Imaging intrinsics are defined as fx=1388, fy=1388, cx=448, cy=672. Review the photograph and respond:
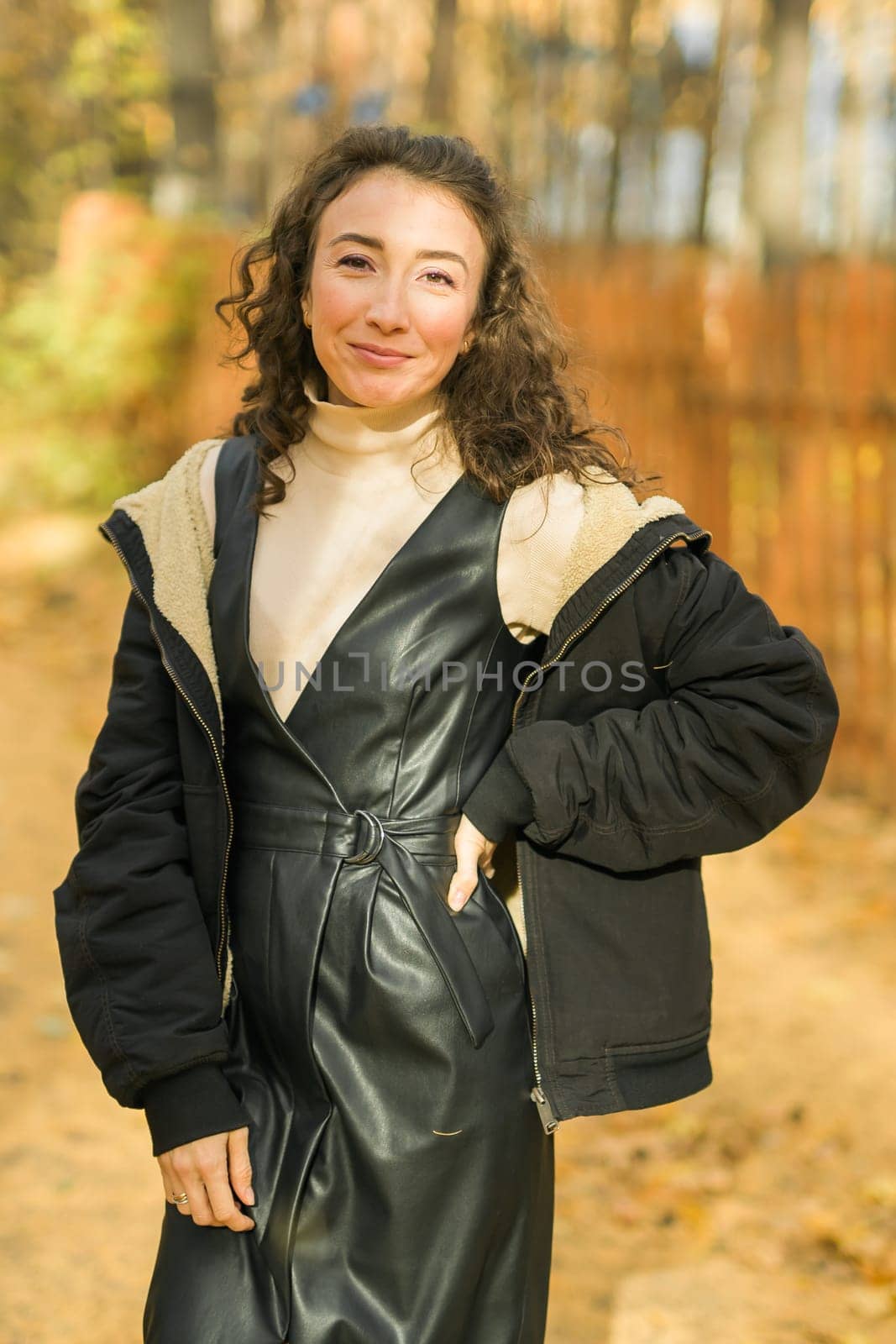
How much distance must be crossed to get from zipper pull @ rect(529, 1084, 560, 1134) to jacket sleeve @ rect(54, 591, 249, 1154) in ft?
1.34

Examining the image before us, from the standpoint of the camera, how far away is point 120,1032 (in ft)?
6.23

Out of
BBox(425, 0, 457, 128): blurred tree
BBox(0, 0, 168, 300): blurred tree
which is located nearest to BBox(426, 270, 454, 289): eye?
BBox(425, 0, 457, 128): blurred tree

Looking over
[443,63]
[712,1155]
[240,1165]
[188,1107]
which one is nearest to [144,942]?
[188,1107]

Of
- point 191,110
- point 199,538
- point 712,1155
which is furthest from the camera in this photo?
point 191,110

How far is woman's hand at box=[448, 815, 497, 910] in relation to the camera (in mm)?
1920

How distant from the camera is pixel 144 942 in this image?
1924 mm

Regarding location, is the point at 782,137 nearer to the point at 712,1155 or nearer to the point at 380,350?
the point at 712,1155

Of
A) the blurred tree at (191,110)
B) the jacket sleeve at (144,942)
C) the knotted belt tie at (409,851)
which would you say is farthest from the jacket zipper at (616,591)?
the blurred tree at (191,110)

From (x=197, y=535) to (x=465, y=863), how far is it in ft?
2.07

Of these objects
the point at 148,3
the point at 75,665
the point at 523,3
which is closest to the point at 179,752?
the point at 75,665

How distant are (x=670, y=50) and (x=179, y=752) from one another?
46.9 ft

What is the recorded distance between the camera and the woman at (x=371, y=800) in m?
1.86

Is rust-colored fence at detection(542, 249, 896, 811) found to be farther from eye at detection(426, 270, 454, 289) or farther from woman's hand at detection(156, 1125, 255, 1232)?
woman's hand at detection(156, 1125, 255, 1232)

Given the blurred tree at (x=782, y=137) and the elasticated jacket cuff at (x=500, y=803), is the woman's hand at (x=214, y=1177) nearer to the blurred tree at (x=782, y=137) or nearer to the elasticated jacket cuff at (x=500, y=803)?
the elasticated jacket cuff at (x=500, y=803)
